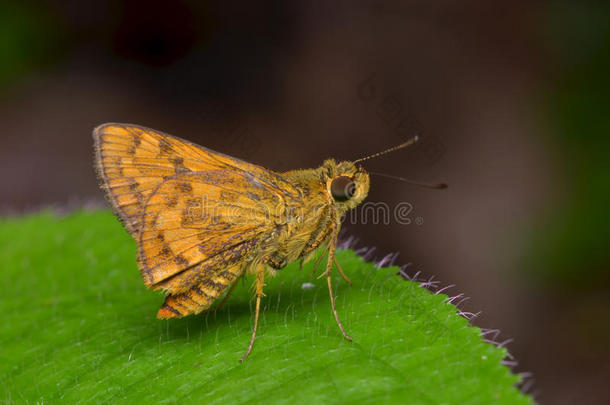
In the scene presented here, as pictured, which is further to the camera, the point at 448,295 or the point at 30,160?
the point at 30,160

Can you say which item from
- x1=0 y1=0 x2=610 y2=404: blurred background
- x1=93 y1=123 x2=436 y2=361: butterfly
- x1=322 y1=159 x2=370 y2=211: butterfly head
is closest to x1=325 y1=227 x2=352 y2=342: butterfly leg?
x1=93 y1=123 x2=436 y2=361: butterfly

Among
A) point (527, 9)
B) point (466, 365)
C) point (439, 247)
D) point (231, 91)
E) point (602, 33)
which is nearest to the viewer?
point (466, 365)

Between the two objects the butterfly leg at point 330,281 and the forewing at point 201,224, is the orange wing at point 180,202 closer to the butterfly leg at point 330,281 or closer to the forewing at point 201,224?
the forewing at point 201,224

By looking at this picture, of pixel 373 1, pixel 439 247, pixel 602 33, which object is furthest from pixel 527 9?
pixel 439 247

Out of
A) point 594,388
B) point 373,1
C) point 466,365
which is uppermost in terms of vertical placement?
point 373,1

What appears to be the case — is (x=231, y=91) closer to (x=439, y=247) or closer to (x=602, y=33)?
(x=439, y=247)

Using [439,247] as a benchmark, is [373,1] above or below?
above
